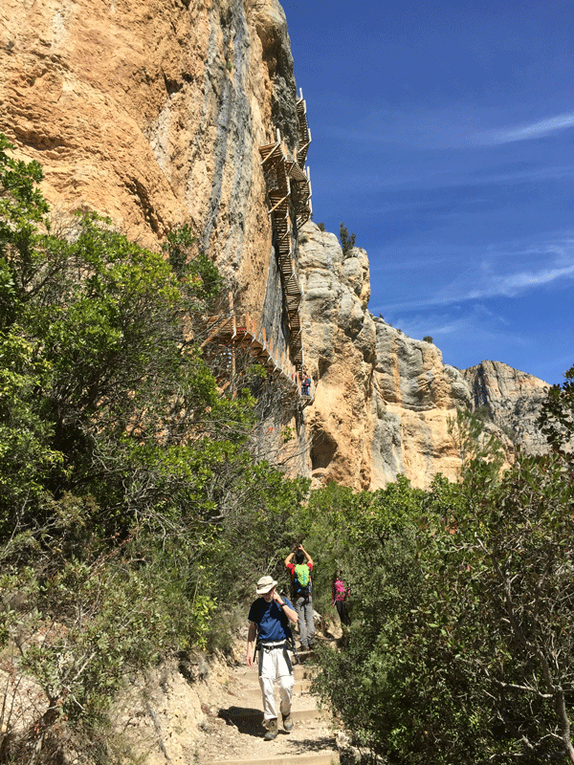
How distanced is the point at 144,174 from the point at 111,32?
3.63 meters

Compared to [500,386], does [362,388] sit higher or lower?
lower

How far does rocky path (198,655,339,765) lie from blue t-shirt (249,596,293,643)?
1067 millimetres

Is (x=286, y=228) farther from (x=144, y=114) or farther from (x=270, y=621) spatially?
(x=270, y=621)

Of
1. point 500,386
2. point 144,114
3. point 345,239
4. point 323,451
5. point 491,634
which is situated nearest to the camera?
point 491,634

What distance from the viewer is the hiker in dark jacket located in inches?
374

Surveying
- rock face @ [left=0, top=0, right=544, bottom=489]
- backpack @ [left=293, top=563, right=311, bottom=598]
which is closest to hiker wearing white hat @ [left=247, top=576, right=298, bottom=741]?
backpack @ [left=293, top=563, right=311, bottom=598]

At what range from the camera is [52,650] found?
4020 millimetres

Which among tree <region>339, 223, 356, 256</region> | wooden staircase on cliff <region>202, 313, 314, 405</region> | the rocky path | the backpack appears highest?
tree <region>339, 223, 356, 256</region>

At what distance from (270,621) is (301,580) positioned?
2.97 m

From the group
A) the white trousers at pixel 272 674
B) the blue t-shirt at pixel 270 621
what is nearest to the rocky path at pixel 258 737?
the white trousers at pixel 272 674

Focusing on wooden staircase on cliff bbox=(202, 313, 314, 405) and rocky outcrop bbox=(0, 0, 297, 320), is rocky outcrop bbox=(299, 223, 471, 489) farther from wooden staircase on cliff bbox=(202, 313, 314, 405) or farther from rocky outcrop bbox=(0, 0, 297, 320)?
rocky outcrop bbox=(0, 0, 297, 320)

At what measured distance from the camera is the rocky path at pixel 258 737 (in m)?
5.67

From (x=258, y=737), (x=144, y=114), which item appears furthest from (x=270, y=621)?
(x=144, y=114)

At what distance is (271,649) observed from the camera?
21.1 feet
